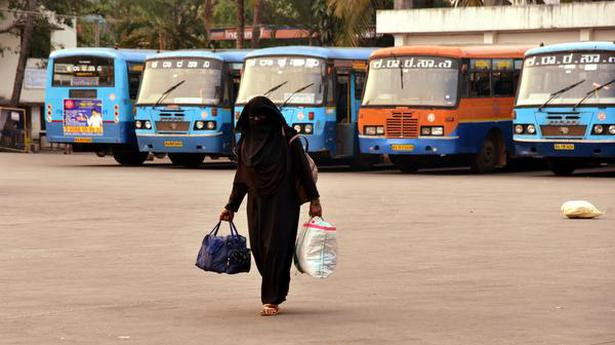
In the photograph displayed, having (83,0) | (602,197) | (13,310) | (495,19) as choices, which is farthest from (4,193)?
(83,0)

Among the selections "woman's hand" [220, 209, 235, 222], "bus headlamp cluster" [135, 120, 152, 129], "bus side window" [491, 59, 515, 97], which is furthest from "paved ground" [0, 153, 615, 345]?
"bus headlamp cluster" [135, 120, 152, 129]

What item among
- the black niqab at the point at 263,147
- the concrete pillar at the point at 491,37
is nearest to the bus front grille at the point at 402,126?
the concrete pillar at the point at 491,37

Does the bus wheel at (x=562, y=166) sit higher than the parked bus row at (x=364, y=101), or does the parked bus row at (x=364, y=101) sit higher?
the parked bus row at (x=364, y=101)

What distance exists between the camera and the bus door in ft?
111

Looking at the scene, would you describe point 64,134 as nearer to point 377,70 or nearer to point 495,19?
point 377,70

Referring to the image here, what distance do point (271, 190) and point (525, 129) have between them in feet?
67.6

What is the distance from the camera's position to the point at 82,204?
854 inches

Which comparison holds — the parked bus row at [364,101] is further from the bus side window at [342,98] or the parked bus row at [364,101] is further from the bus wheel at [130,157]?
the bus wheel at [130,157]

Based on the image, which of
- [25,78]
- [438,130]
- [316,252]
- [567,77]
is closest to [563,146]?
[567,77]

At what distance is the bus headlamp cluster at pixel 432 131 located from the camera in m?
31.2

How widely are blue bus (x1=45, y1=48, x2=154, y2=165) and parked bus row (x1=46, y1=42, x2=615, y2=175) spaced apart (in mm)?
24

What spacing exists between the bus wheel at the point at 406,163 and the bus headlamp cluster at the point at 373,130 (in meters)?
1.27

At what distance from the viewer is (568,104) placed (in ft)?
98.4

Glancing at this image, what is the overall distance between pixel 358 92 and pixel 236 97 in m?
3.01
